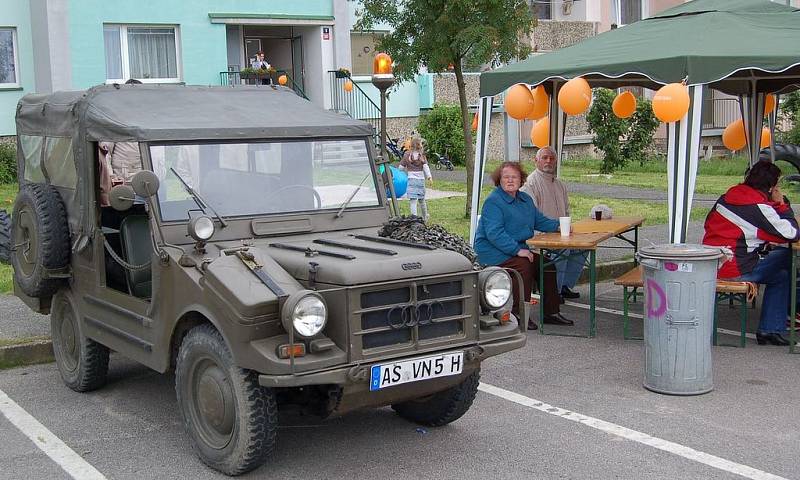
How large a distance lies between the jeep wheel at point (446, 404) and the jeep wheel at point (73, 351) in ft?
7.42

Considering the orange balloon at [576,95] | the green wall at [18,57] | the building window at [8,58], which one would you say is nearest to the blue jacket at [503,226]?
the orange balloon at [576,95]

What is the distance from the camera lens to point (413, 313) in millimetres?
4930

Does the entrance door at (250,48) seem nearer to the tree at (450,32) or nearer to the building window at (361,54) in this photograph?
the building window at (361,54)

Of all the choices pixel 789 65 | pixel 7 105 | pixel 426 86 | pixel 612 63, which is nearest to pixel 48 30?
pixel 7 105

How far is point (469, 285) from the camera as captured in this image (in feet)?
16.8

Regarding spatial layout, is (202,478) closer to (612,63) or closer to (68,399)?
(68,399)

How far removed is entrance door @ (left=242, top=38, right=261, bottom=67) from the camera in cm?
2401

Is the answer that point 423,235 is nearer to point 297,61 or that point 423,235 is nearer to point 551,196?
point 551,196

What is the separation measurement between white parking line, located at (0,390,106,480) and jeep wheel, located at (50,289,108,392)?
0.44 meters

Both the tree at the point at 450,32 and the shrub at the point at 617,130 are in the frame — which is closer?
the tree at the point at 450,32

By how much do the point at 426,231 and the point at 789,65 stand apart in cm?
388

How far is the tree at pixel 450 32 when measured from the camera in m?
13.0

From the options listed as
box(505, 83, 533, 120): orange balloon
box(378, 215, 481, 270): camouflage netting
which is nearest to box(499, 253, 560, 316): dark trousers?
box(505, 83, 533, 120): orange balloon

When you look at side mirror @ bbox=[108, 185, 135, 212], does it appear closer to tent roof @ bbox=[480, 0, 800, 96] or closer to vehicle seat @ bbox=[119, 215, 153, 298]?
vehicle seat @ bbox=[119, 215, 153, 298]
